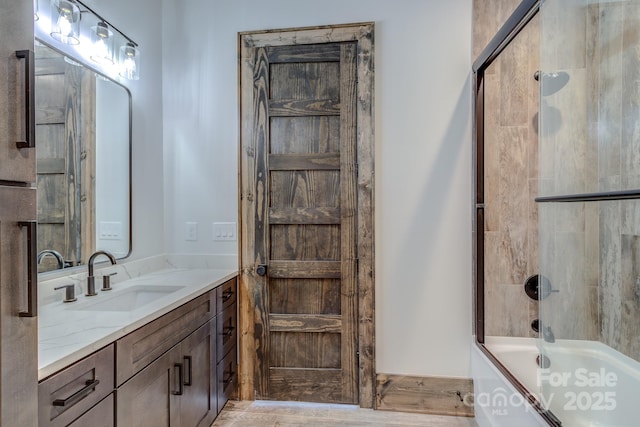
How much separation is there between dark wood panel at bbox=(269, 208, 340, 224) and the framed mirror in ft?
2.93

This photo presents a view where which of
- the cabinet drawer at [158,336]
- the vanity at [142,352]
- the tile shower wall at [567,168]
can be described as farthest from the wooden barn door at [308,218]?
the tile shower wall at [567,168]

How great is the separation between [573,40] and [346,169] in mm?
1278

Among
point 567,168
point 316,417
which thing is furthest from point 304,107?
point 316,417

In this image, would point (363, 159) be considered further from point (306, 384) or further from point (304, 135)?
point (306, 384)

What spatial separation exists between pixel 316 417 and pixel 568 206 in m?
1.76

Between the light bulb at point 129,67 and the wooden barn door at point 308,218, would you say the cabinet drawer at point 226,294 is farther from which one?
the light bulb at point 129,67

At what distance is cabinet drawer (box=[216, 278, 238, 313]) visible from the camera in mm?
1998

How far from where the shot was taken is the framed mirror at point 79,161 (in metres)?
1.54

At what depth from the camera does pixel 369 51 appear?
7.05 feet

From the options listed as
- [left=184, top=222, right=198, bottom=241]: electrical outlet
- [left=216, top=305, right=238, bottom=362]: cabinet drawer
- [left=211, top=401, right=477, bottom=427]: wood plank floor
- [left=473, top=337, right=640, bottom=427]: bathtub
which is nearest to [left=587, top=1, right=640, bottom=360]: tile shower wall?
[left=473, top=337, right=640, bottom=427]: bathtub

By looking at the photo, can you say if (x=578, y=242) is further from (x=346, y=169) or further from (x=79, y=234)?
(x=79, y=234)

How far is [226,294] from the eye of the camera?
6.87 feet

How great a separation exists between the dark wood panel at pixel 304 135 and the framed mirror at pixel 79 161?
90 centimetres

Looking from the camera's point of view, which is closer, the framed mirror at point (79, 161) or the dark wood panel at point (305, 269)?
the framed mirror at point (79, 161)
